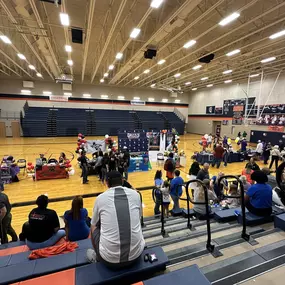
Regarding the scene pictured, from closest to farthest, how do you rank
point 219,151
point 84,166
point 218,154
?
point 84,166
point 219,151
point 218,154

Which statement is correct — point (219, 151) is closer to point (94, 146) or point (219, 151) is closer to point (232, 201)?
point (232, 201)

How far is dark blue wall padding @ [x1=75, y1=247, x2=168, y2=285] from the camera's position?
1654 millimetres

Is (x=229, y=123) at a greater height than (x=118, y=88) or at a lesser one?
lesser

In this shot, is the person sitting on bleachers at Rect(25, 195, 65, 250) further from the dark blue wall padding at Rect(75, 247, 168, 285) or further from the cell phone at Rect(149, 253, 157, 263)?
the cell phone at Rect(149, 253, 157, 263)

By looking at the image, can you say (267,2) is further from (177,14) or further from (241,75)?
(241,75)

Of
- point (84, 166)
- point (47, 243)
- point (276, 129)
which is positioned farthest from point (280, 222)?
point (276, 129)

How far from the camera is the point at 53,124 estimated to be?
21844mm

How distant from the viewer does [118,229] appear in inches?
68.0

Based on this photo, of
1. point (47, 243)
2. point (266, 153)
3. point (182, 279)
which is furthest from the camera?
point (266, 153)

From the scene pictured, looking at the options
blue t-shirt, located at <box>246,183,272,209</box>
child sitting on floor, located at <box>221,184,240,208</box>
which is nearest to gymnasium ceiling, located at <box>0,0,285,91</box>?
child sitting on floor, located at <box>221,184,240,208</box>

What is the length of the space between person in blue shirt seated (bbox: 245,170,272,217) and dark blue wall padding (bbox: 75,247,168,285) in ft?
6.65

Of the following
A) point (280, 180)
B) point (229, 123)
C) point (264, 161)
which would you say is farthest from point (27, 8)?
point (229, 123)

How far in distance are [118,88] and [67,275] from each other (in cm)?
2552

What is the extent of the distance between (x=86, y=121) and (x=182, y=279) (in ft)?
75.4
